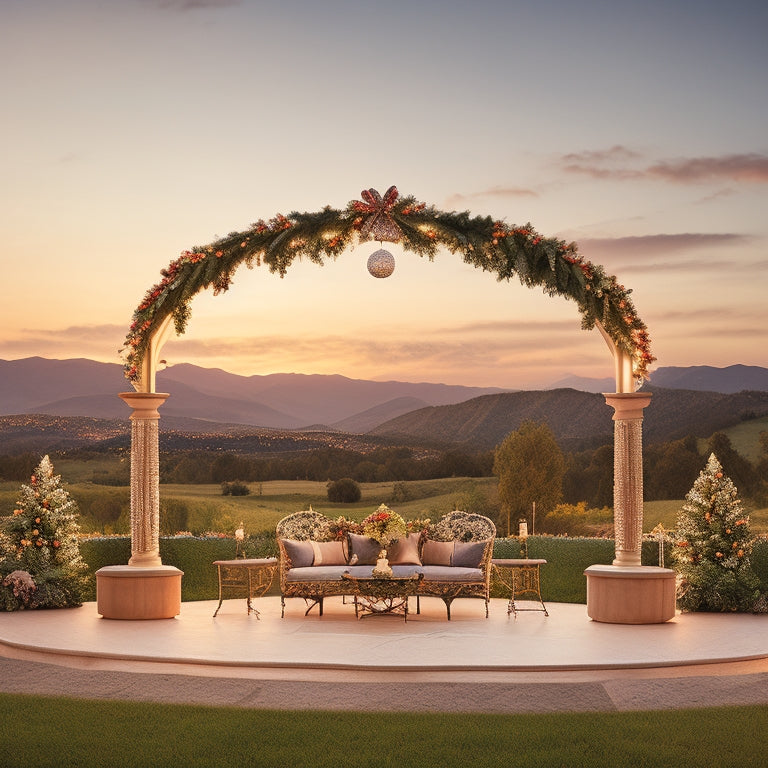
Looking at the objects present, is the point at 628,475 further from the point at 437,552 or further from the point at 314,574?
the point at 314,574

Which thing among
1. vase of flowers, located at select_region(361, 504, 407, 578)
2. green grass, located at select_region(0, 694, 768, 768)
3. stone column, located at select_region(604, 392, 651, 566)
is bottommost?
green grass, located at select_region(0, 694, 768, 768)

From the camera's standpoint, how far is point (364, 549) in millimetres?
12492

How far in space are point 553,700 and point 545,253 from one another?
5457mm

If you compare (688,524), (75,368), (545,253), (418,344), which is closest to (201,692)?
(545,253)

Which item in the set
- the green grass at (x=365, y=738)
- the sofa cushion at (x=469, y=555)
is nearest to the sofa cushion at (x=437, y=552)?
the sofa cushion at (x=469, y=555)

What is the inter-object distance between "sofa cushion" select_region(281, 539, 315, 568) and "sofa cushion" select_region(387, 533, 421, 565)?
0.99m

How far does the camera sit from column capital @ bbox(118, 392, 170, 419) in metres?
11.6

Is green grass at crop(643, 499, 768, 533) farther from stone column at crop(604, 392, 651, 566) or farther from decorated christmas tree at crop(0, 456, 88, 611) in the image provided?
decorated christmas tree at crop(0, 456, 88, 611)

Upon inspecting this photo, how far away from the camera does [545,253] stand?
11.1 metres

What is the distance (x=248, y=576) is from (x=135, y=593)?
4.17 ft

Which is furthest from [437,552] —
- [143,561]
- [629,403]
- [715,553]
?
[143,561]

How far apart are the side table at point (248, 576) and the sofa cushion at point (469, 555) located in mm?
2176

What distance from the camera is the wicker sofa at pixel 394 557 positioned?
11.5 meters

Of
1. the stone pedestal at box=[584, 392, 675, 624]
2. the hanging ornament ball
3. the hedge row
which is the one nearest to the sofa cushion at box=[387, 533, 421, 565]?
the hedge row
